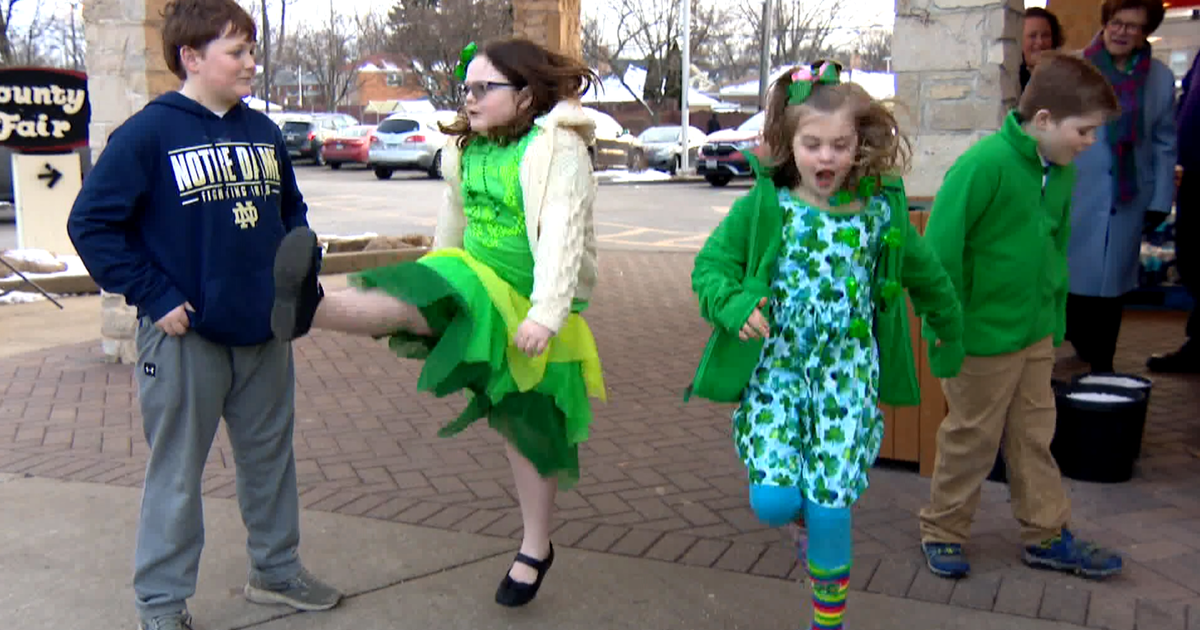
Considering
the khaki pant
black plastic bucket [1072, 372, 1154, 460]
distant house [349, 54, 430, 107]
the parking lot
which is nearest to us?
the khaki pant

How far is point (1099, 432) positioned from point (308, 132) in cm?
2937

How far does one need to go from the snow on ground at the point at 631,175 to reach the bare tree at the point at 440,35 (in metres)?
7.20

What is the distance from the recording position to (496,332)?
2.97 m

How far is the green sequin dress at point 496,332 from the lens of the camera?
2.92m

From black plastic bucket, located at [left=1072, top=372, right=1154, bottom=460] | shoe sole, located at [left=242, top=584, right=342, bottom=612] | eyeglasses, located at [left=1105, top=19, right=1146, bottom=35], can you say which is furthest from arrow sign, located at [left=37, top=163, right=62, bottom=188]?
black plastic bucket, located at [left=1072, top=372, right=1154, bottom=460]

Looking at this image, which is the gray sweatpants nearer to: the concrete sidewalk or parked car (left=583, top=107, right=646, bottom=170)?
the concrete sidewalk

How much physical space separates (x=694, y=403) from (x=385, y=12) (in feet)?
157

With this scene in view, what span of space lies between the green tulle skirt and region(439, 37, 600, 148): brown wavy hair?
39 centimetres

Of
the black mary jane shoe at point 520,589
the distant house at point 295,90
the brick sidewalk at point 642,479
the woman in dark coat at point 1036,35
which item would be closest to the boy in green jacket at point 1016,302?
the brick sidewalk at point 642,479

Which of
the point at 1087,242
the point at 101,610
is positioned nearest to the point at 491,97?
the point at 101,610

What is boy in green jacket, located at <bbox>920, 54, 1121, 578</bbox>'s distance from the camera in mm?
3430

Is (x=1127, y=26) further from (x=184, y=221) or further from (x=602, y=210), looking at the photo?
(x=602, y=210)

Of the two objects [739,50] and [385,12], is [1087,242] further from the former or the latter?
[739,50]

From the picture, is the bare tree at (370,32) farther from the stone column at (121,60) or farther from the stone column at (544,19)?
the stone column at (121,60)
